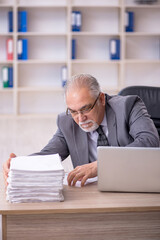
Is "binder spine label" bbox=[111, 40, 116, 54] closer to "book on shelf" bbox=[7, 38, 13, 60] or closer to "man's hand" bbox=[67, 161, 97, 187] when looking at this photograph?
"book on shelf" bbox=[7, 38, 13, 60]

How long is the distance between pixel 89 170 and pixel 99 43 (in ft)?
18.4

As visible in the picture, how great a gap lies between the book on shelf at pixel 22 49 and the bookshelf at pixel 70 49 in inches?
3.4

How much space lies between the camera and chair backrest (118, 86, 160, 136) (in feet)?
9.21

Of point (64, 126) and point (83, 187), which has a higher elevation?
point (64, 126)

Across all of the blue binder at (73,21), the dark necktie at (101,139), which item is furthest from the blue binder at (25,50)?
the dark necktie at (101,139)

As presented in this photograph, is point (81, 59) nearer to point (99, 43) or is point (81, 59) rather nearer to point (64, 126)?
point (99, 43)

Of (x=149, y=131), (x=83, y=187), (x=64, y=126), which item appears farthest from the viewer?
(x=64, y=126)

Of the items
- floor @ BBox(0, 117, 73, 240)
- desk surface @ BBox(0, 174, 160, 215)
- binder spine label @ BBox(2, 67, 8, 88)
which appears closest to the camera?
desk surface @ BBox(0, 174, 160, 215)

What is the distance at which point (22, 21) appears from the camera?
22.4 feet

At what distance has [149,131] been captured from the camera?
6.97 feet

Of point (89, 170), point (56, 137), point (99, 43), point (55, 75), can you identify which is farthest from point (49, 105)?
point (89, 170)

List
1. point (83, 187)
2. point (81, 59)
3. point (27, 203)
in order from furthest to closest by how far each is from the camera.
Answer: point (81, 59)
point (83, 187)
point (27, 203)

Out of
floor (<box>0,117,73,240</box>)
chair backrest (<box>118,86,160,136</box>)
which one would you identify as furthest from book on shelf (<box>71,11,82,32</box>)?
chair backrest (<box>118,86,160,136</box>)

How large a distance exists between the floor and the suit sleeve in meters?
2.03
